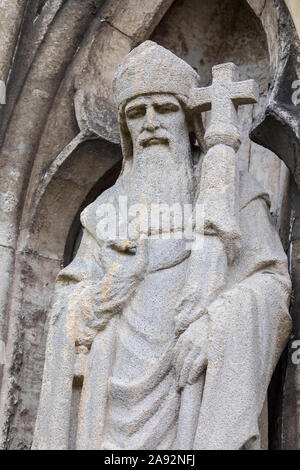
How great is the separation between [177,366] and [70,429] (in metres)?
0.55

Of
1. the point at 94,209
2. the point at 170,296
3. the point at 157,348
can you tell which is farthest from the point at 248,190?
the point at 157,348

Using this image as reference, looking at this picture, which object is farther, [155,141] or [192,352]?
[155,141]

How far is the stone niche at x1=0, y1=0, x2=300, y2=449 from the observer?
653 cm

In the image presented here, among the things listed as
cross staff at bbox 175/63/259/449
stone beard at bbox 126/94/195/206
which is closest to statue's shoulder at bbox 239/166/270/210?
cross staff at bbox 175/63/259/449

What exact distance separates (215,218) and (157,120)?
0.73 metres

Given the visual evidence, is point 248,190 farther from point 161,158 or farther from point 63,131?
point 63,131

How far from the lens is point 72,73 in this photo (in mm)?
6961

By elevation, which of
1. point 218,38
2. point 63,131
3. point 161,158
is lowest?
point 161,158

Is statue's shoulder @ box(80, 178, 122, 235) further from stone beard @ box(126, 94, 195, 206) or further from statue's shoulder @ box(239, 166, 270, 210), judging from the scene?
statue's shoulder @ box(239, 166, 270, 210)

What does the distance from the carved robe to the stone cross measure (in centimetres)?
31

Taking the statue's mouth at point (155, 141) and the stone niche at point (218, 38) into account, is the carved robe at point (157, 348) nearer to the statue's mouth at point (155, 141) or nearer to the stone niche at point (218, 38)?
the statue's mouth at point (155, 141)

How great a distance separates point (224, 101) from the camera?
5605 mm

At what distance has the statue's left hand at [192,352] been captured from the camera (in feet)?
16.7
